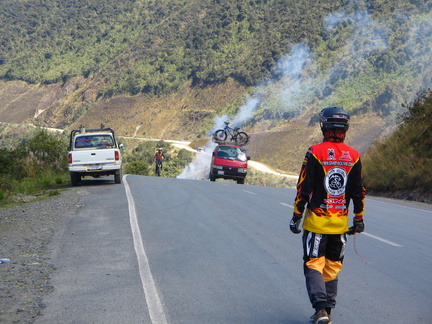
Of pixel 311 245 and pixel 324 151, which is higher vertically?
pixel 324 151

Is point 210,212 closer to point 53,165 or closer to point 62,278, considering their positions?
point 62,278

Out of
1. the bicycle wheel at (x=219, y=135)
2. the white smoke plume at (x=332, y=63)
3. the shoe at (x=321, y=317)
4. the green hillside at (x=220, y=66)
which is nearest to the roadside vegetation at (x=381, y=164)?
the bicycle wheel at (x=219, y=135)

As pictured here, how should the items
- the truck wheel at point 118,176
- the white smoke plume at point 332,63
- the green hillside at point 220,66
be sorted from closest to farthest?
the truck wheel at point 118,176, the green hillside at point 220,66, the white smoke plume at point 332,63

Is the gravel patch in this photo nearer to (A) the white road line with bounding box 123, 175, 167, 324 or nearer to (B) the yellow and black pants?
(A) the white road line with bounding box 123, 175, 167, 324

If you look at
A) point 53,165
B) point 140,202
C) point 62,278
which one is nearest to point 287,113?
point 53,165

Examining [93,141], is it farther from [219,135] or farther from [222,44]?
[222,44]

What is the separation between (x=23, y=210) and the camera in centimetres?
1475

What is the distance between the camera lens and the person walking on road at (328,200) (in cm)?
514

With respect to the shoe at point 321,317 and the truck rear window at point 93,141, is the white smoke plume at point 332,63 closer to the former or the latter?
the truck rear window at point 93,141

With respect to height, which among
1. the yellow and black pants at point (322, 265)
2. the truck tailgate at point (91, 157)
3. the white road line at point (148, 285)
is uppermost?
the truck tailgate at point (91, 157)

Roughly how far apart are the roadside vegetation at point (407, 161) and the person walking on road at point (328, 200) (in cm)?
1395

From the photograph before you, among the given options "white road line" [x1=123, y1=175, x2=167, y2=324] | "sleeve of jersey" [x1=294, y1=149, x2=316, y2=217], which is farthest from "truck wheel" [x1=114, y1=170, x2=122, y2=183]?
"sleeve of jersey" [x1=294, y1=149, x2=316, y2=217]

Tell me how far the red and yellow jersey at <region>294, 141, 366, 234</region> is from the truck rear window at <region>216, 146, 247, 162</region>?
23.1m

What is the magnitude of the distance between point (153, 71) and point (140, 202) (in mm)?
76157
